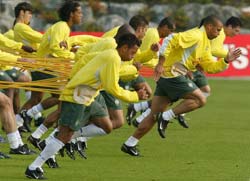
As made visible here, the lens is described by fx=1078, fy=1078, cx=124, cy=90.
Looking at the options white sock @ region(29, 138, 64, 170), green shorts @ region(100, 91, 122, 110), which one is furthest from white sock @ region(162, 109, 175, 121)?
white sock @ region(29, 138, 64, 170)

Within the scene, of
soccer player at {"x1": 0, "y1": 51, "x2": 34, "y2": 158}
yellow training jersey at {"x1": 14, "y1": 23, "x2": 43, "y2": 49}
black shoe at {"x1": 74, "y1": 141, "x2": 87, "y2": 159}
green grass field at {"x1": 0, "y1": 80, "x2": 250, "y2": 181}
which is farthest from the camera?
yellow training jersey at {"x1": 14, "y1": 23, "x2": 43, "y2": 49}

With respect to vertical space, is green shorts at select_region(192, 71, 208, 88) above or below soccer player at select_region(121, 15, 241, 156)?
below

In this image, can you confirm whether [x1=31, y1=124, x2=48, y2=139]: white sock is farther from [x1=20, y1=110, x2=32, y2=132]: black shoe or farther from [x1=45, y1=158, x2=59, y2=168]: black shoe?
[x1=20, y1=110, x2=32, y2=132]: black shoe

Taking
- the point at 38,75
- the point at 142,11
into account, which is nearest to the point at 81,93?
the point at 38,75

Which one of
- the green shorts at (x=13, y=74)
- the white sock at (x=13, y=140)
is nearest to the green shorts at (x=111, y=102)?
the white sock at (x=13, y=140)

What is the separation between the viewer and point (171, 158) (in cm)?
1524

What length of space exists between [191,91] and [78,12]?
7.82 feet

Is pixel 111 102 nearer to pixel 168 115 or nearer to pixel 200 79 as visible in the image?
pixel 168 115

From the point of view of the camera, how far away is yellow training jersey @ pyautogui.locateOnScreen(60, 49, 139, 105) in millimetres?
12258

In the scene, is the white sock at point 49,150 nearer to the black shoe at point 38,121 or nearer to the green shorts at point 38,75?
the green shorts at point 38,75

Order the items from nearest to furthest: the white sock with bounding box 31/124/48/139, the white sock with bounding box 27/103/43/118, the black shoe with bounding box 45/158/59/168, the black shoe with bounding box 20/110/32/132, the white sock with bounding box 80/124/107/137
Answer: the black shoe with bounding box 45/158/59/168 < the white sock with bounding box 80/124/107/137 < the white sock with bounding box 31/124/48/139 < the black shoe with bounding box 20/110/32/132 < the white sock with bounding box 27/103/43/118

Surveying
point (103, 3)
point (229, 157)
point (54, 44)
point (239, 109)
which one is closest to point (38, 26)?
point (103, 3)

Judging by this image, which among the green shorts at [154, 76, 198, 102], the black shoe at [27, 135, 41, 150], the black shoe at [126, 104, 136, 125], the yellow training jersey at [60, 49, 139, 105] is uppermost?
the yellow training jersey at [60, 49, 139, 105]

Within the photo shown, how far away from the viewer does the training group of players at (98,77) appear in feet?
41.5
